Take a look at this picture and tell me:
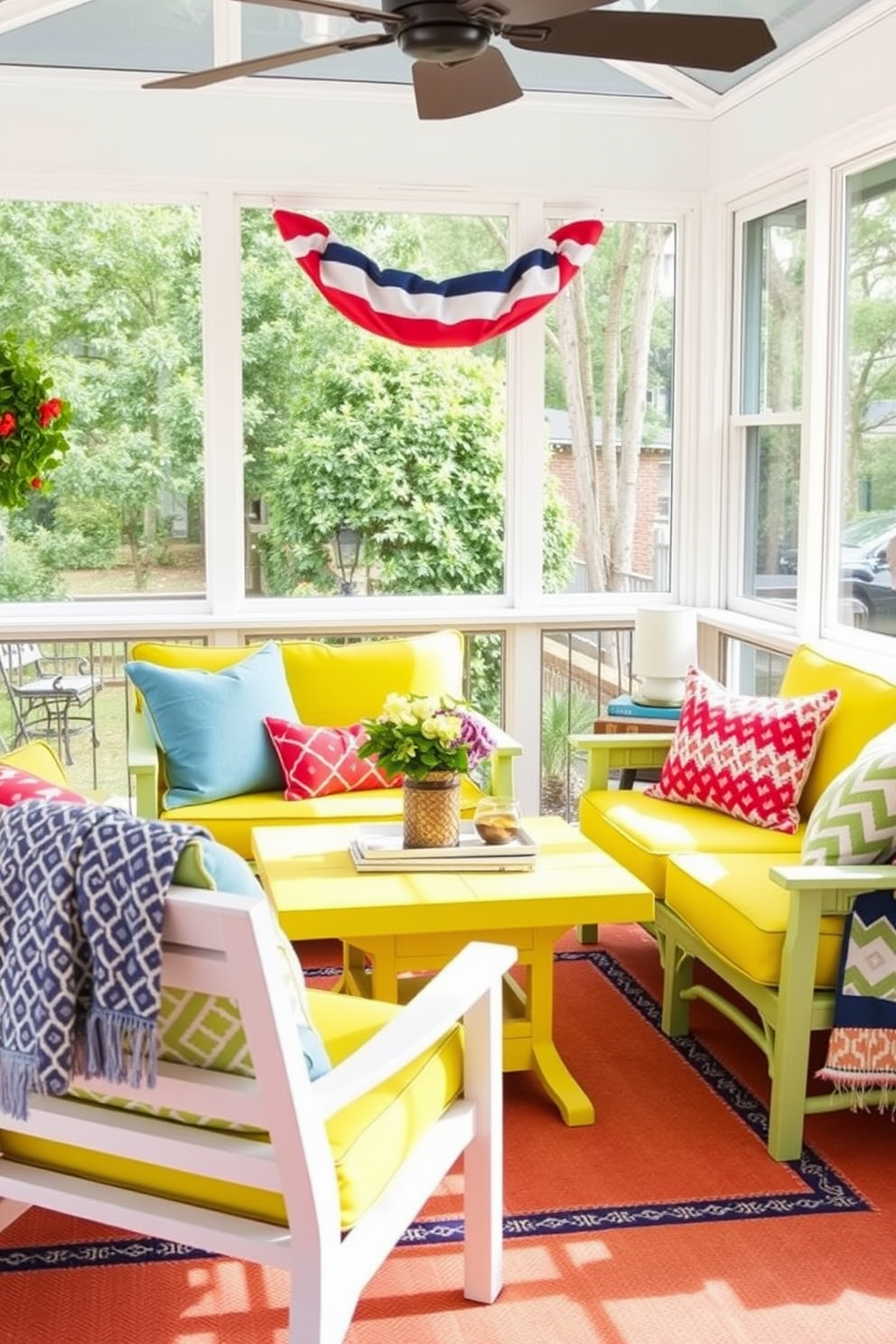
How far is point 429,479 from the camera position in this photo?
5.49 meters

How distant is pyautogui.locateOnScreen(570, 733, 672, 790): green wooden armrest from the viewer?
4336 mm

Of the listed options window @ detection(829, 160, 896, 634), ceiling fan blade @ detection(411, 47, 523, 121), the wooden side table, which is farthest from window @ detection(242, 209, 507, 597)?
ceiling fan blade @ detection(411, 47, 523, 121)

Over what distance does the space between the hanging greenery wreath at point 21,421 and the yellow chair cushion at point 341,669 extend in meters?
1.24

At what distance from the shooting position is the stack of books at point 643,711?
195 inches

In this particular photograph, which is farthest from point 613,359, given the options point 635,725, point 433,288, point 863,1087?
point 863,1087

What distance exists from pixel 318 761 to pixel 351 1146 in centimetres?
230

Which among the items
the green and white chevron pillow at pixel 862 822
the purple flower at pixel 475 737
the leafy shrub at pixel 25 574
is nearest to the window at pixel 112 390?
the leafy shrub at pixel 25 574

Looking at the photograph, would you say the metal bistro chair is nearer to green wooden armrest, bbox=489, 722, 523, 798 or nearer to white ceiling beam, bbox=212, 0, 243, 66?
green wooden armrest, bbox=489, 722, 523, 798

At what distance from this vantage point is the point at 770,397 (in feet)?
17.1

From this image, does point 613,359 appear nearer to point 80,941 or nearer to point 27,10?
point 27,10

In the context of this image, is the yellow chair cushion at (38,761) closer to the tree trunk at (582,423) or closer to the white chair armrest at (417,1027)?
the white chair armrest at (417,1027)

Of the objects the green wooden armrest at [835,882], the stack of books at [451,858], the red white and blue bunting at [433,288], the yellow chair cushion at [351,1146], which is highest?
the red white and blue bunting at [433,288]

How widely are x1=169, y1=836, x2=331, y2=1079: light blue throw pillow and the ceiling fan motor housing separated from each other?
56.9 inches

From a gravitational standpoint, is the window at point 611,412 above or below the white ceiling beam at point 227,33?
below
